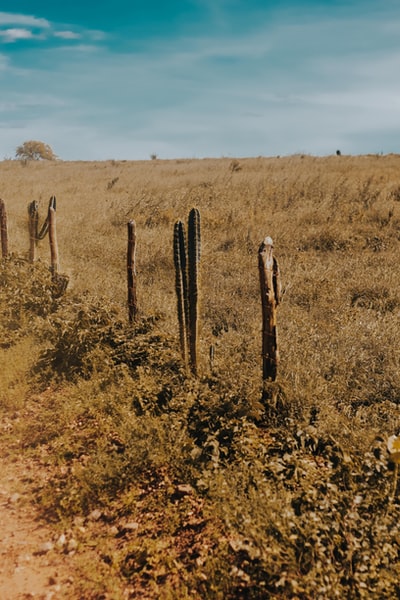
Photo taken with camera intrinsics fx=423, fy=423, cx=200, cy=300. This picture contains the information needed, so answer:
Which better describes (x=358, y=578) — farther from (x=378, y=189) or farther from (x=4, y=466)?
(x=378, y=189)

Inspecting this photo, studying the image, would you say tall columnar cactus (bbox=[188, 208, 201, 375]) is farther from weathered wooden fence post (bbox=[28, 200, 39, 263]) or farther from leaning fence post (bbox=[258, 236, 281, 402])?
weathered wooden fence post (bbox=[28, 200, 39, 263])

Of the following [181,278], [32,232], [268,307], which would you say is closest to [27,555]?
[268,307]

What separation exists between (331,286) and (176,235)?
3.97 metres

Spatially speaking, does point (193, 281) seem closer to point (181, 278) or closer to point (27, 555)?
point (181, 278)

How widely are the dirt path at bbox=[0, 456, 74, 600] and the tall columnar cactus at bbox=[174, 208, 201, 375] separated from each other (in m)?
2.57

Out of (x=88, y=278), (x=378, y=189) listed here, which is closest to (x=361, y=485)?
(x=88, y=278)

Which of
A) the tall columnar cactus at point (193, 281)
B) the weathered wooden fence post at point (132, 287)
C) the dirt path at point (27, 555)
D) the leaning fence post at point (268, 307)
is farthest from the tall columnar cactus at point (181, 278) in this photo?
the dirt path at point (27, 555)

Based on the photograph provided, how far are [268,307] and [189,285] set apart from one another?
1491mm

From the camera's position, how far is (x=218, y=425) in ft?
15.1

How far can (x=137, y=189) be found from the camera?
19.6m

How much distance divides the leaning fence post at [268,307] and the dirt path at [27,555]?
2654 millimetres

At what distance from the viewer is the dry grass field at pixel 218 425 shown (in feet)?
10.3

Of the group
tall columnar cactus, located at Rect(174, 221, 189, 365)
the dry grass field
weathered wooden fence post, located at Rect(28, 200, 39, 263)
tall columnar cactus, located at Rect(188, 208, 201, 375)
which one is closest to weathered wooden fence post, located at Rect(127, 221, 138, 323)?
the dry grass field

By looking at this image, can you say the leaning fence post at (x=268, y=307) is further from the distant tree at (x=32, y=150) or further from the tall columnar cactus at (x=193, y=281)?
the distant tree at (x=32, y=150)
